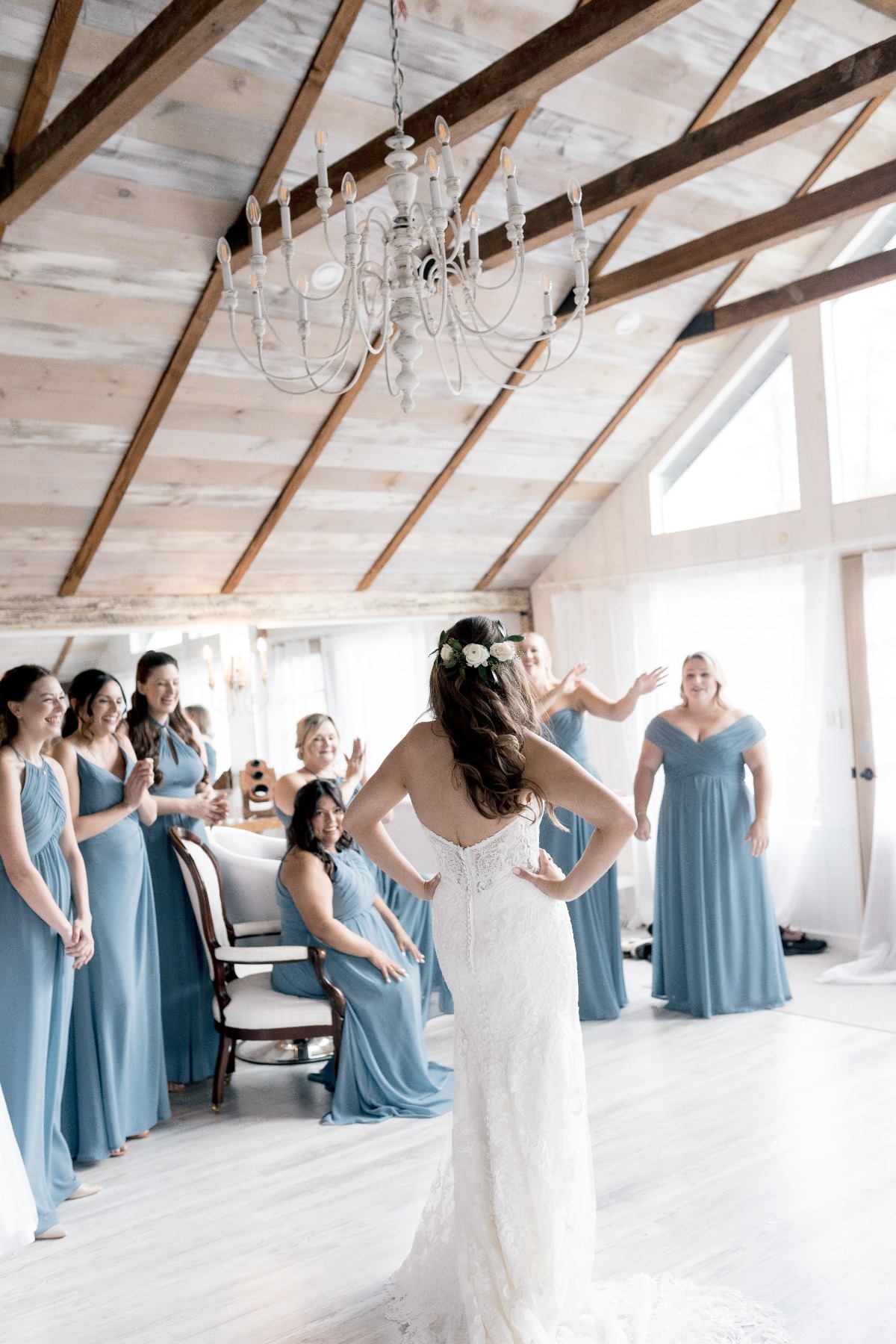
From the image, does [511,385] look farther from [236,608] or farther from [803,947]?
[803,947]

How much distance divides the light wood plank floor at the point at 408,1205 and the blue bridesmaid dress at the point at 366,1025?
0.11 metres

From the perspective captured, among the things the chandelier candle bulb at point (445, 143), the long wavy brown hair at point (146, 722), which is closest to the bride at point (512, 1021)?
the chandelier candle bulb at point (445, 143)

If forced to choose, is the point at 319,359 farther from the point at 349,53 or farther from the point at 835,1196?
the point at 835,1196

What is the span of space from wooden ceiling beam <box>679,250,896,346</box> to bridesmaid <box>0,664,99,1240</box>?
13.5 feet

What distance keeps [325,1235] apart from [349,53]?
399 cm

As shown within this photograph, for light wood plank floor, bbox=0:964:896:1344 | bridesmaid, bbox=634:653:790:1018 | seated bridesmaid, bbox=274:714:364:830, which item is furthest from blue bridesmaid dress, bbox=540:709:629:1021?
seated bridesmaid, bbox=274:714:364:830

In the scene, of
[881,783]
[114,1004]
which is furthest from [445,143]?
[881,783]

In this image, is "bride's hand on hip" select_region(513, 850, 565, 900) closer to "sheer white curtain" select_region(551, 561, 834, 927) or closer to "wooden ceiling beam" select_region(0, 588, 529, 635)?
"sheer white curtain" select_region(551, 561, 834, 927)

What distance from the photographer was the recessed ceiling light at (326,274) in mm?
4957

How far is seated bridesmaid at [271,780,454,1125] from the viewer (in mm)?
4035

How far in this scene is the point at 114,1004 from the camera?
3814 mm

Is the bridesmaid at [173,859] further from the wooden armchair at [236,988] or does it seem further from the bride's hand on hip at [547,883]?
the bride's hand on hip at [547,883]

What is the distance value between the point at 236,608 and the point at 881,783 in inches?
136

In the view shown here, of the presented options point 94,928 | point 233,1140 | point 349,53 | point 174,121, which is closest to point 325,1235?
point 233,1140
